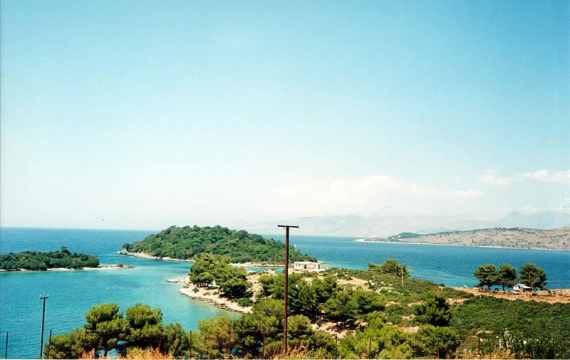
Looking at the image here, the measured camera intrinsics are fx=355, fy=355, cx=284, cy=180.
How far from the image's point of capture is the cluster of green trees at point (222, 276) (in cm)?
4169

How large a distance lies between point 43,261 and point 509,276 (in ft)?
259

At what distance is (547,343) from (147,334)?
15770 mm

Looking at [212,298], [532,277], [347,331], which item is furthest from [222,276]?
[532,277]

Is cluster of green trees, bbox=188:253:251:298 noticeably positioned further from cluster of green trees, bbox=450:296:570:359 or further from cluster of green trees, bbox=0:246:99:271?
cluster of green trees, bbox=0:246:99:271

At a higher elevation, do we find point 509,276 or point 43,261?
point 509,276

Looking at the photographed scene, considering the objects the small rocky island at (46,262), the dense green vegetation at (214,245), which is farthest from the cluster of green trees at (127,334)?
the dense green vegetation at (214,245)

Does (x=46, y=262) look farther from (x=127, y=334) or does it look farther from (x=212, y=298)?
(x=127, y=334)

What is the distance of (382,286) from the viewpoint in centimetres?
3875

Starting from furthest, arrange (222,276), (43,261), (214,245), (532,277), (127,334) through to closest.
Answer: (214,245), (43,261), (222,276), (532,277), (127,334)

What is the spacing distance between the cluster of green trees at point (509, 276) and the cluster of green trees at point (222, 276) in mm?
28320

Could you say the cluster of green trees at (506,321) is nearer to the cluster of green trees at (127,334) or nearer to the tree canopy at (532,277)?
the cluster of green trees at (127,334)

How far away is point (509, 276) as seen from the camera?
4197 cm

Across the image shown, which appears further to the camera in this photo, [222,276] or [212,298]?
[222,276]

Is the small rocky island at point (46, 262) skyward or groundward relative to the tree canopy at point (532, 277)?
groundward
